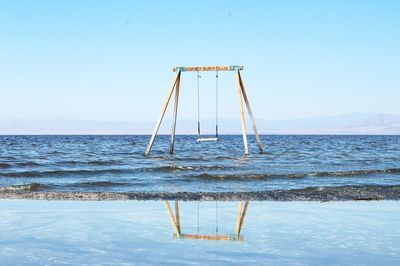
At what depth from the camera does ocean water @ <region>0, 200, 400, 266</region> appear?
724cm

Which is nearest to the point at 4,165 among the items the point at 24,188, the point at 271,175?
the point at 24,188

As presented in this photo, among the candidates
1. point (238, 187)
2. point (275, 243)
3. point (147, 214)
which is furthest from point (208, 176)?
point (275, 243)

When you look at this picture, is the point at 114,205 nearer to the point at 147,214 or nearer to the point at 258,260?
the point at 147,214

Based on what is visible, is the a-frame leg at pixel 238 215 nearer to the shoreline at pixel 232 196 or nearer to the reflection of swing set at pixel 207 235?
the reflection of swing set at pixel 207 235

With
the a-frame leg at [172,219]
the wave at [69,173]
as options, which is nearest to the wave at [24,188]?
the wave at [69,173]

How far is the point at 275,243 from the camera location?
27.1ft

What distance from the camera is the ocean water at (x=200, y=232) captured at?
23.7 ft

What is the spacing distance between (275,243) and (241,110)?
22.5 meters

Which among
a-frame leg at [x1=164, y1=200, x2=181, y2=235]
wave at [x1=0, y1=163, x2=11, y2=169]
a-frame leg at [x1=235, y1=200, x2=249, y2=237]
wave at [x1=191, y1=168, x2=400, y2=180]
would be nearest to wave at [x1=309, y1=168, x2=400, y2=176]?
wave at [x1=191, y1=168, x2=400, y2=180]

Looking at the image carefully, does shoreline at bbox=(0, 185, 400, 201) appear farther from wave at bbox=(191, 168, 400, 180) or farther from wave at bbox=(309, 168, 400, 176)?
wave at bbox=(309, 168, 400, 176)

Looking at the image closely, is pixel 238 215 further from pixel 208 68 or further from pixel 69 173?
pixel 208 68

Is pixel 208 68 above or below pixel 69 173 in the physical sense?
above

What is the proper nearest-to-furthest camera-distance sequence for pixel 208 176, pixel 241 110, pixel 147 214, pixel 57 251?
pixel 57 251 < pixel 147 214 < pixel 208 176 < pixel 241 110

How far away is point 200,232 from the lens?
9.33 metres
